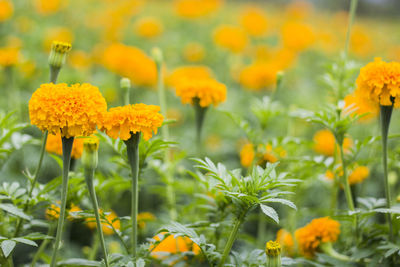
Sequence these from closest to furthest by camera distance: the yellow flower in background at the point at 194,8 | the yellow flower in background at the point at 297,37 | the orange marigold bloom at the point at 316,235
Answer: the orange marigold bloom at the point at 316,235 < the yellow flower in background at the point at 297,37 < the yellow flower in background at the point at 194,8

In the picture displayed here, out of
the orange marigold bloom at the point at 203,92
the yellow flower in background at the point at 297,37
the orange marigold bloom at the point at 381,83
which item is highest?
the yellow flower in background at the point at 297,37

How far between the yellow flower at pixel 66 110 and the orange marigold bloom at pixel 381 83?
77cm

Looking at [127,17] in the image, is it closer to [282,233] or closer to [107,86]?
[107,86]

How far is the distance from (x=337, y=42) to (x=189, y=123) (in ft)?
10.1

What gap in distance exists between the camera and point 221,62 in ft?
14.4

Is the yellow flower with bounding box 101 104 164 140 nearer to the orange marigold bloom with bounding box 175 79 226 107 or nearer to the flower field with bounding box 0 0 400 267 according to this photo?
the flower field with bounding box 0 0 400 267

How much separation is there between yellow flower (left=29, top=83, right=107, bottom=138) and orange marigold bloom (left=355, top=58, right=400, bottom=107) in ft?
2.51

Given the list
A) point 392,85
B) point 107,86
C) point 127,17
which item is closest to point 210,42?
point 127,17

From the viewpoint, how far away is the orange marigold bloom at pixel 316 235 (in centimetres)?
151

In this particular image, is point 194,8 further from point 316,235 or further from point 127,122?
point 127,122

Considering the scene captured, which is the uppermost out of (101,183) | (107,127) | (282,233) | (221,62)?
(221,62)

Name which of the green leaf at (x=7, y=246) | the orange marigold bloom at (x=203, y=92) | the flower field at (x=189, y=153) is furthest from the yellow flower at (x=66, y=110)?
the orange marigold bloom at (x=203, y=92)

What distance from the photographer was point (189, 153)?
2514 mm

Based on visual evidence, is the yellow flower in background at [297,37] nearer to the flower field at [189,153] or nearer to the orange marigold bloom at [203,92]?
the flower field at [189,153]
